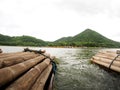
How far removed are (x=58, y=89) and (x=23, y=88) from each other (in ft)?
11.6

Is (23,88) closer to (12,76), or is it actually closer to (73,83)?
(12,76)

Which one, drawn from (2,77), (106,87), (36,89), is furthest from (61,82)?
(2,77)

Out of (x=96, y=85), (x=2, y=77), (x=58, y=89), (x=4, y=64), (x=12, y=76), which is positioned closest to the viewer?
(x=2, y=77)

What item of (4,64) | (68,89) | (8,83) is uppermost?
(4,64)

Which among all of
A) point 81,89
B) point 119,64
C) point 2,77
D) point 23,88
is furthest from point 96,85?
point 2,77

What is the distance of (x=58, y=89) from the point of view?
292 inches

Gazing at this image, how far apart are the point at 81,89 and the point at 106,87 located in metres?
1.42

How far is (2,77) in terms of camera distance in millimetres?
3953

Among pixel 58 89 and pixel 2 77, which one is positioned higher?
pixel 2 77

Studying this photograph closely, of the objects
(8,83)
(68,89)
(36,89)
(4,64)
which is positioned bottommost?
(68,89)

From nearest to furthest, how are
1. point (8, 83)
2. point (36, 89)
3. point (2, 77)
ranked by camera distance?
point (2, 77), point (8, 83), point (36, 89)

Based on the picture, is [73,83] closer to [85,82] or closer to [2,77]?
[85,82]

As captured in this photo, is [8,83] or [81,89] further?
[81,89]

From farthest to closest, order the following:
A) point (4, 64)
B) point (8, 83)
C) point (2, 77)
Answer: point (4, 64) < point (8, 83) < point (2, 77)
